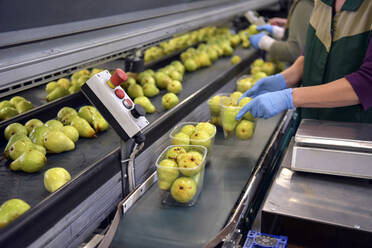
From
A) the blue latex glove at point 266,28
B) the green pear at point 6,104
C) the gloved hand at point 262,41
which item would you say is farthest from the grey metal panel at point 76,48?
the blue latex glove at point 266,28

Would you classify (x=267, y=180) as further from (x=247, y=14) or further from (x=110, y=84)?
(x=247, y=14)

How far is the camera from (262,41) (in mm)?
3928

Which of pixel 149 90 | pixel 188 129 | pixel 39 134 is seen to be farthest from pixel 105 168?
pixel 149 90

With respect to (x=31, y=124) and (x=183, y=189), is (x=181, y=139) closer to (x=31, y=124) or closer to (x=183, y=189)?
(x=183, y=189)

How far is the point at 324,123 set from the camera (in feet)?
6.70

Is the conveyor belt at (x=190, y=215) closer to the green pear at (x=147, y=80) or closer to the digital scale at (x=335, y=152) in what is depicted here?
the digital scale at (x=335, y=152)

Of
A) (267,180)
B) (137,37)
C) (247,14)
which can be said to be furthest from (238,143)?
(247,14)

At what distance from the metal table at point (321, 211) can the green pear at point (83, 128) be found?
101 centimetres

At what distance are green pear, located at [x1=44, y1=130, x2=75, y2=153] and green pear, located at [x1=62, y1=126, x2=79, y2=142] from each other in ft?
0.29

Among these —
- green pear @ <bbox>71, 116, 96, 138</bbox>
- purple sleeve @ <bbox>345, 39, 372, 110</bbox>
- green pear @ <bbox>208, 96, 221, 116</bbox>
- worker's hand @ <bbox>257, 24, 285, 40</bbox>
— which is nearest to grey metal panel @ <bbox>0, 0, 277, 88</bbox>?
green pear @ <bbox>71, 116, 96, 138</bbox>

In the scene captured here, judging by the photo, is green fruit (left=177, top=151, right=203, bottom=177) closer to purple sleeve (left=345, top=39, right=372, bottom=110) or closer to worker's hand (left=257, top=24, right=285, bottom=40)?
purple sleeve (left=345, top=39, right=372, bottom=110)

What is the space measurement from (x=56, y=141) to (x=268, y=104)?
120 centimetres

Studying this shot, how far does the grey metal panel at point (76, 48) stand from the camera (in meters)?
1.23

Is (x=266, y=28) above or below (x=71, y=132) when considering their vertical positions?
above
